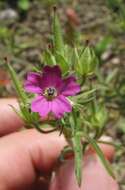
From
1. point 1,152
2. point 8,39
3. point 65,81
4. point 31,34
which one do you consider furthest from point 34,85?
point 31,34

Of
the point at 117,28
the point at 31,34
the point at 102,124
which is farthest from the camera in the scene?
the point at 31,34

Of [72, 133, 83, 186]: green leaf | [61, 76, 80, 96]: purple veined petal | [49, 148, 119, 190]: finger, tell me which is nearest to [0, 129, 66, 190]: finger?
[49, 148, 119, 190]: finger

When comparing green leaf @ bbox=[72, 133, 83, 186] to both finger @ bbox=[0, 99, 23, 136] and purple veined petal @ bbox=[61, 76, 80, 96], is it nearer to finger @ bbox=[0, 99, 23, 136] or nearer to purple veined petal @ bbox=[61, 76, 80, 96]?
purple veined petal @ bbox=[61, 76, 80, 96]

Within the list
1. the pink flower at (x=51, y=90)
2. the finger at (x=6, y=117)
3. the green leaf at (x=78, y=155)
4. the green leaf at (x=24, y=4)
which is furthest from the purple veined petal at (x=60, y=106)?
the green leaf at (x=24, y=4)

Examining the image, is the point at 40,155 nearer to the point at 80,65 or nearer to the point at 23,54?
the point at 80,65

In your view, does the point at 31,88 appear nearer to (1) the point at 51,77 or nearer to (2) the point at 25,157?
(1) the point at 51,77

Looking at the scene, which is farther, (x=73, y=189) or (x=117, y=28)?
(x=117, y=28)
